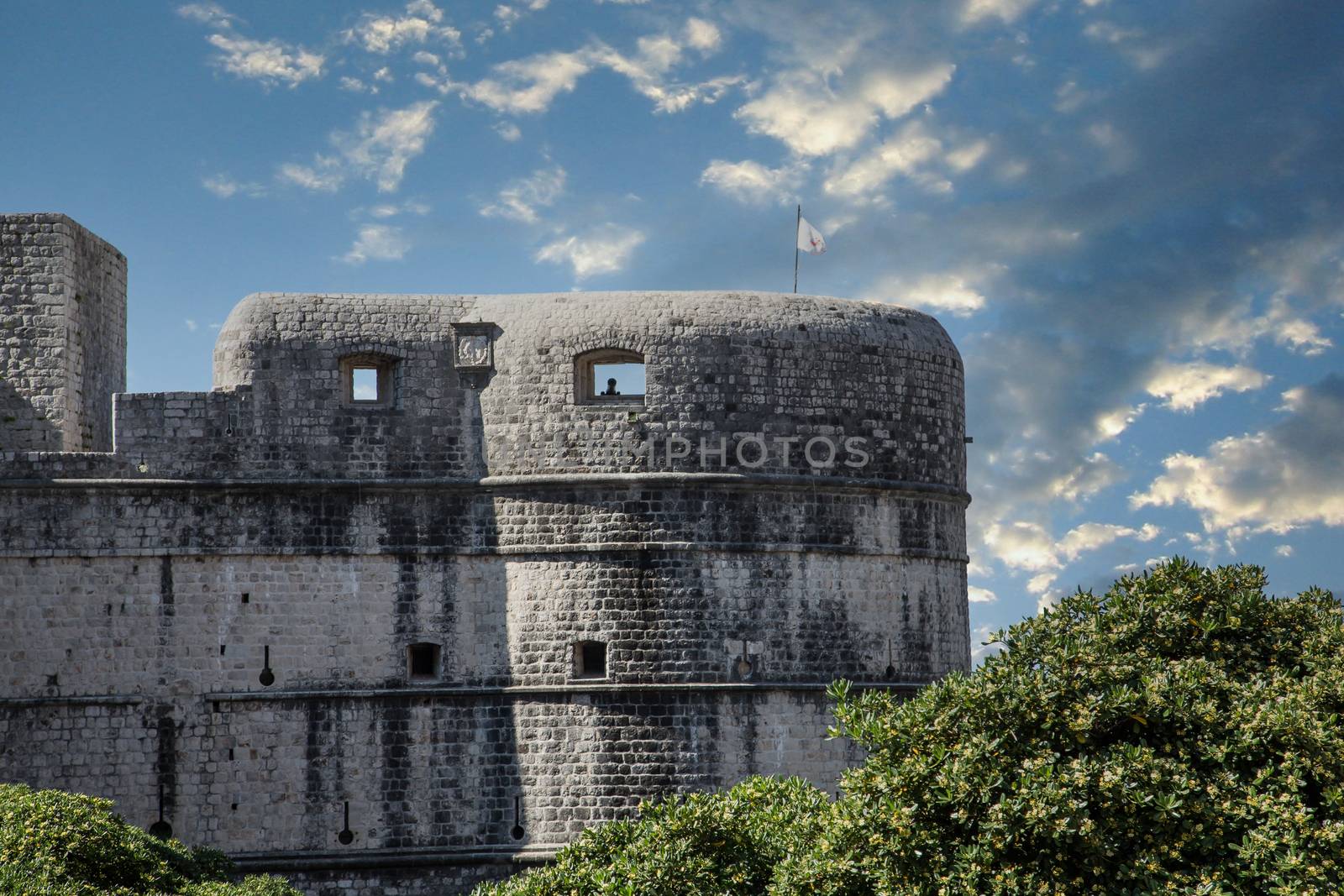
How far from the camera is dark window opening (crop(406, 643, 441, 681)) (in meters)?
23.4

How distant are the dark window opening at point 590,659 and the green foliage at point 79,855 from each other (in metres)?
5.83

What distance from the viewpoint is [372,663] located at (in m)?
23.2

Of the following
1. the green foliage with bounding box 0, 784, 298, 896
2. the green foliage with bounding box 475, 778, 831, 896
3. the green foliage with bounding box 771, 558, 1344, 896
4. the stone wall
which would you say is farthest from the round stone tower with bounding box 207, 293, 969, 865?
the green foliage with bounding box 771, 558, 1344, 896

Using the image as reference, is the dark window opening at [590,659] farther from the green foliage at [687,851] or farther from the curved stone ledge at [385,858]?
the green foliage at [687,851]

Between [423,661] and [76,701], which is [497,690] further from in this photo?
[76,701]

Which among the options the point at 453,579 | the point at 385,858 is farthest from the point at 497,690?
the point at 385,858

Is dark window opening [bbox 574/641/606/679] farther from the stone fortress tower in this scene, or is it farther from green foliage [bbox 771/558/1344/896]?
green foliage [bbox 771/558/1344/896]

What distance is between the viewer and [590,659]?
2344 cm

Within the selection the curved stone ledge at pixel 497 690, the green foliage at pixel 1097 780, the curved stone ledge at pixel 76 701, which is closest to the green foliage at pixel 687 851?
the green foliage at pixel 1097 780

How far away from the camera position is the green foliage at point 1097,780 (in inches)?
518

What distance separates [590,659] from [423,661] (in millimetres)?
2656

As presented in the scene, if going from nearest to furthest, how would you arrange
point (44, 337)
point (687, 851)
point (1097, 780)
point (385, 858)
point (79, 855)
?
1. point (1097, 780)
2. point (687, 851)
3. point (79, 855)
4. point (385, 858)
5. point (44, 337)

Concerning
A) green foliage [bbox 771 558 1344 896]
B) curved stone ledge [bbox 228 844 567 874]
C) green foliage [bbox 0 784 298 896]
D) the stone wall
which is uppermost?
the stone wall

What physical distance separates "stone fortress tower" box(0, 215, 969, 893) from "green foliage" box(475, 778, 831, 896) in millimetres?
6621
